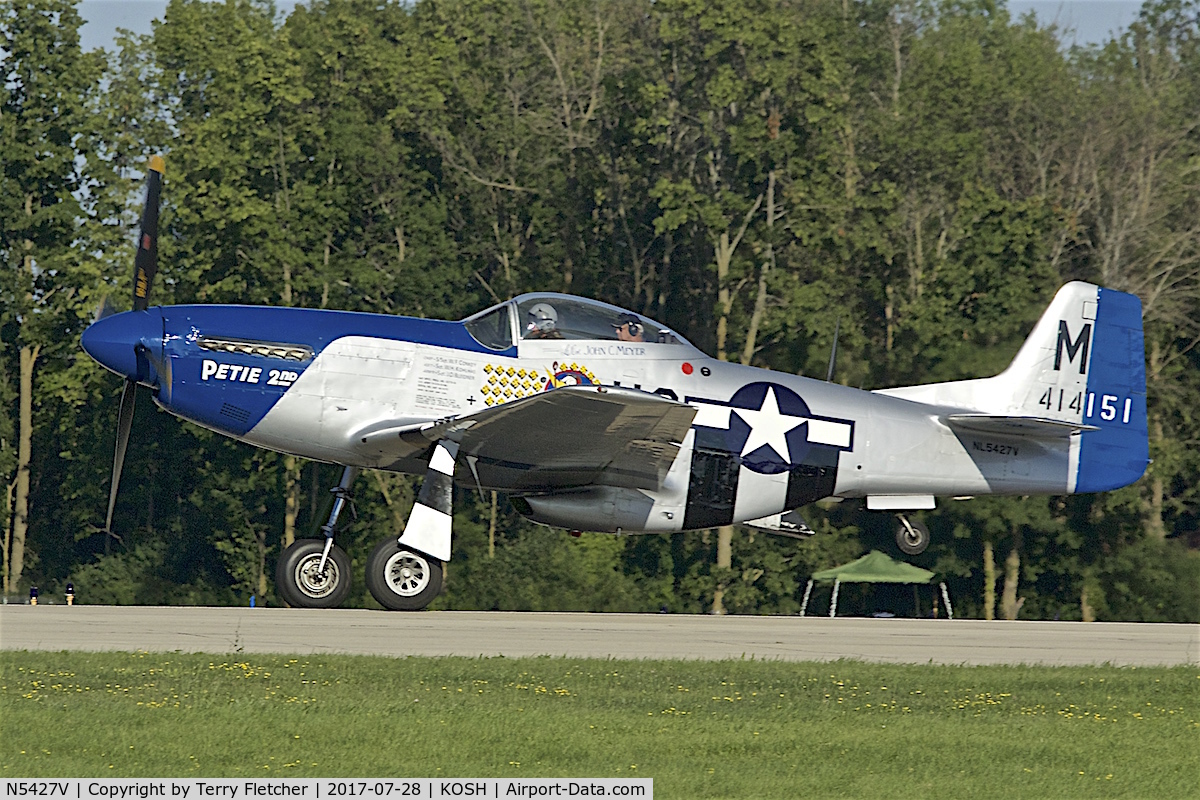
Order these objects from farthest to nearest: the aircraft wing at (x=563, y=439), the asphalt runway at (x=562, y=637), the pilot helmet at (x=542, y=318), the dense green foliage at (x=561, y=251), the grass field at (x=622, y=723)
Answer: the dense green foliage at (x=561, y=251), the pilot helmet at (x=542, y=318), the aircraft wing at (x=563, y=439), the asphalt runway at (x=562, y=637), the grass field at (x=622, y=723)

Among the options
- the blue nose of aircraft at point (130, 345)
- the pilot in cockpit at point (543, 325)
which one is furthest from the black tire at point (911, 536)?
the blue nose of aircraft at point (130, 345)

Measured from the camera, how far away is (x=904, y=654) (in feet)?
42.6

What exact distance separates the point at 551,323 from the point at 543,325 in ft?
0.26

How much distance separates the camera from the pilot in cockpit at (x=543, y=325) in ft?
49.9

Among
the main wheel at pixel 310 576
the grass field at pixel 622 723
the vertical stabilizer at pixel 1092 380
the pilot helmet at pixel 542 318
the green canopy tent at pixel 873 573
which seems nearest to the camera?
the grass field at pixel 622 723

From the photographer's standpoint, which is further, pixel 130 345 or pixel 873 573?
pixel 873 573

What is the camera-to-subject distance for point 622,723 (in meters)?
9.23

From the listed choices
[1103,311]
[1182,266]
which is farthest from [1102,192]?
[1103,311]

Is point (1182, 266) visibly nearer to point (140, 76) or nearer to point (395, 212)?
point (395, 212)

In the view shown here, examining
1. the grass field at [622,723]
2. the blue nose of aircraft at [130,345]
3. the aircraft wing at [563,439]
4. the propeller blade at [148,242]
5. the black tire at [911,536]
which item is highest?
the propeller blade at [148,242]

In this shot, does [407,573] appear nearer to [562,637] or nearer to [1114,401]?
[562,637]

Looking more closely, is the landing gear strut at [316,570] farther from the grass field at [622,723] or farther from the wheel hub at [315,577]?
the grass field at [622,723]

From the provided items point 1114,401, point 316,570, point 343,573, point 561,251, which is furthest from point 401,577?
point 561,251

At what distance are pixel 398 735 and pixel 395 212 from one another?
30.4m
